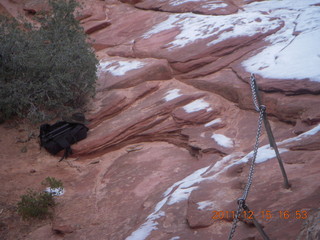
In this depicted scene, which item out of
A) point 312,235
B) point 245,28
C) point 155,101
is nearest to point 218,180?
point 312,235

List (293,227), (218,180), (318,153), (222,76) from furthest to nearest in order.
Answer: (222,76)
(218,180)
(318,153)
(293,227)

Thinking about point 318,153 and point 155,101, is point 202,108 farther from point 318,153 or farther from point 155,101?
point 318,153

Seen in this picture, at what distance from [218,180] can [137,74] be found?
3.63 metres

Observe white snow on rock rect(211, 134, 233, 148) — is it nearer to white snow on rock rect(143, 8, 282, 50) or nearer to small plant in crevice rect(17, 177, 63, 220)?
small plant in crevice rect(17, 177, 63, 220)

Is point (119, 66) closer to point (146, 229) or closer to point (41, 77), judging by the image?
→ point (41, 77)

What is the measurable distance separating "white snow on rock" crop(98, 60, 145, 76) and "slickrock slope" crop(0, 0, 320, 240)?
27mm

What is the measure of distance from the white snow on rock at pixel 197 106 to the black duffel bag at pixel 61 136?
4.90 feet

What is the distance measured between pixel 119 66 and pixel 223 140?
3.12m

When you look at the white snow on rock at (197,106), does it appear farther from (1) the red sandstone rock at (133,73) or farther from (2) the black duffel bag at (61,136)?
(2) the black duffel bag at (61,136)

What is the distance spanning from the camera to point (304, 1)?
7984 millimetres

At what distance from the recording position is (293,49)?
6008 millimetres

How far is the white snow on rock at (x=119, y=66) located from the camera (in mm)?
7582
